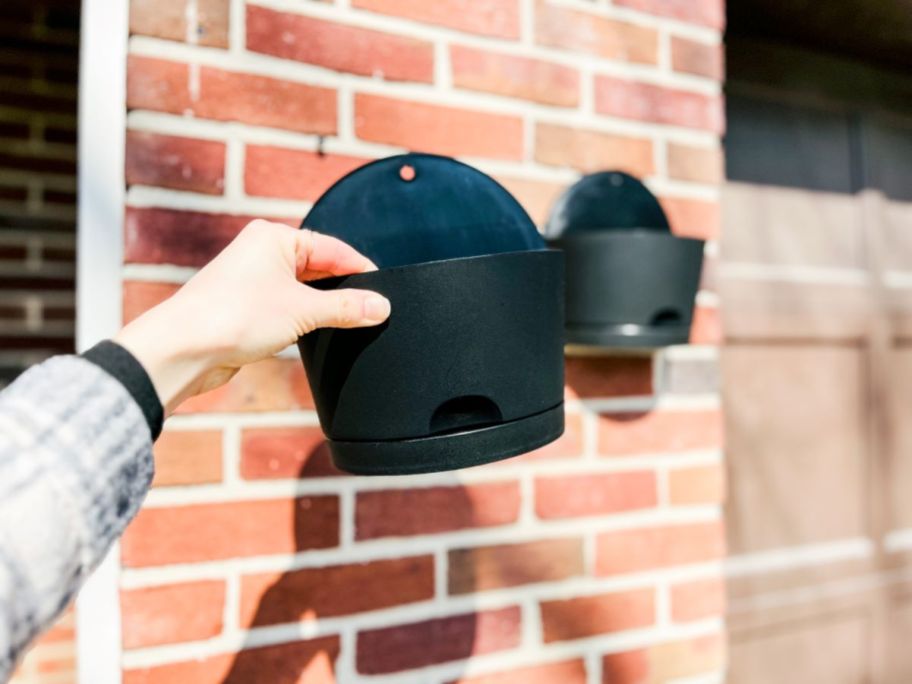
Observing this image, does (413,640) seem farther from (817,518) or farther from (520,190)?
(817,518)

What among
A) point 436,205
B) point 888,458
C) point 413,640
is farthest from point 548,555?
point 888,458

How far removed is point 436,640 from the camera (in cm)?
95

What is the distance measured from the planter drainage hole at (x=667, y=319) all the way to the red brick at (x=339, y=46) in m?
0.45

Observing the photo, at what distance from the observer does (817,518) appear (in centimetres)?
182

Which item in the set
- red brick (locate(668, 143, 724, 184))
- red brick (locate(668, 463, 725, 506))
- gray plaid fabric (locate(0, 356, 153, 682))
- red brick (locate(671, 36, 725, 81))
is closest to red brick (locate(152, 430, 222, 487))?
gray plaid fabric (locate(0, 356, 153, 682))

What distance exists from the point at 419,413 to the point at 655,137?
0.73 metres

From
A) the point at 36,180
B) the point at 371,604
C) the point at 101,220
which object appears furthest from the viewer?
the point at 36,180

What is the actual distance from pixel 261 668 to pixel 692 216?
2.97 ft

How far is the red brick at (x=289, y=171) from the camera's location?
0.87 meters

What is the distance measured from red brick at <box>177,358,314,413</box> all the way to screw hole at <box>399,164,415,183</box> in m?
0.33

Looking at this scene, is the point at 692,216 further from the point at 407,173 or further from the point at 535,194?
the point at 407,173

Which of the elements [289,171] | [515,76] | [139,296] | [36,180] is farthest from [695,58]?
[36,180]

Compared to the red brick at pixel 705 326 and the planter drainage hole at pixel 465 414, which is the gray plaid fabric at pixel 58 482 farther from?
→ the red brick at pixel 705 326

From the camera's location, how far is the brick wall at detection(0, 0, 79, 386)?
1.89m
